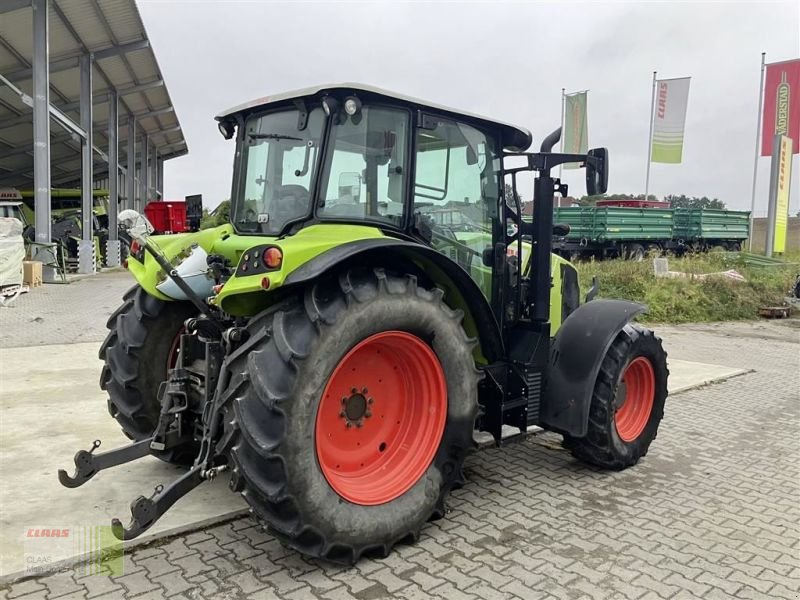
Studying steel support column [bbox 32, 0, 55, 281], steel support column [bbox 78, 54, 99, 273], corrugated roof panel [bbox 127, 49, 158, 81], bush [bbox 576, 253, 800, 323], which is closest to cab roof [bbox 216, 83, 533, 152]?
bush [bbox 576, 253, 800, 323]

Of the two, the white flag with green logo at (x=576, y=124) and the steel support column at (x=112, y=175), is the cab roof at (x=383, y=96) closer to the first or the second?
the steel support column at (x=112, y=175)

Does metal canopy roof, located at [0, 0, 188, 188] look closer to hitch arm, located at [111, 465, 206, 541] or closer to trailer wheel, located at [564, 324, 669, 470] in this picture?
hitch arm, located at [111, 465, 206, 541]

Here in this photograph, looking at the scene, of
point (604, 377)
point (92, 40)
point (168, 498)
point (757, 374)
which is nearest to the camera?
point (168, 498)

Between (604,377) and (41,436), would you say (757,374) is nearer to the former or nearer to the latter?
(604,377)

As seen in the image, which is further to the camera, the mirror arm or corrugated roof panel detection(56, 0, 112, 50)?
corrugated roof panel detection(56, 0, 112, 50)

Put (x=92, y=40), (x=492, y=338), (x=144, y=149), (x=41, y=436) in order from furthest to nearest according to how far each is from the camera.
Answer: (x=144, y=149)
(x=92, y=40)
(x=41, y=436)
(x=492, y=338)

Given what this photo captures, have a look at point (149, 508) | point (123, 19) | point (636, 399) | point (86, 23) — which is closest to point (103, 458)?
point (149, 508)

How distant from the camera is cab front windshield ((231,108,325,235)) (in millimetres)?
3225

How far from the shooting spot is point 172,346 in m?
3.79

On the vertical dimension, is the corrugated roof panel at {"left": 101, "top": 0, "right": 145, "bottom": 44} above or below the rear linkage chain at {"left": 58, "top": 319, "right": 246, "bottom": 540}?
above

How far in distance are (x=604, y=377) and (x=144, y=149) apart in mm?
31607

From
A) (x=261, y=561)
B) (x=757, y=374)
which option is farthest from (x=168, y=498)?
(x=757, y=374)

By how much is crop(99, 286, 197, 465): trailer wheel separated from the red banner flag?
23.0m

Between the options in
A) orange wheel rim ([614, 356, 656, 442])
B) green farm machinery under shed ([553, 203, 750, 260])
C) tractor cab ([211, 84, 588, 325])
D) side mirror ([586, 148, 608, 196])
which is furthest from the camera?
green farm machinery under shed ([553, 203, 750, 260])
